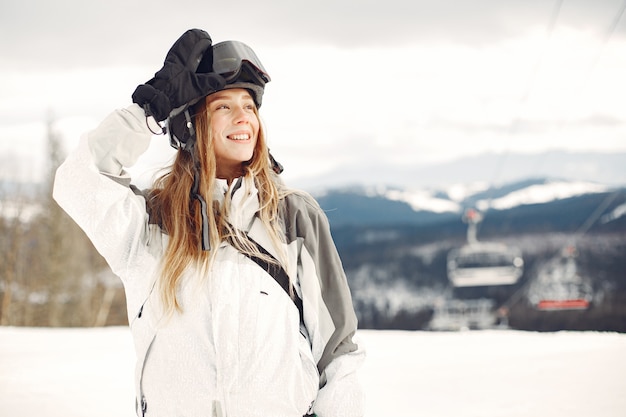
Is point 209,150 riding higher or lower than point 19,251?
higher

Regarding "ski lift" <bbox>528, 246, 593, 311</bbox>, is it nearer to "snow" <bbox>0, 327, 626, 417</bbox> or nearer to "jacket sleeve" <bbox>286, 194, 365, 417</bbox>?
"snow" <bbox>0, 327, 626, 417</bbox>

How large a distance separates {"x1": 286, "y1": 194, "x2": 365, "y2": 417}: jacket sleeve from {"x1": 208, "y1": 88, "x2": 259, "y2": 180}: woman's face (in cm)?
21

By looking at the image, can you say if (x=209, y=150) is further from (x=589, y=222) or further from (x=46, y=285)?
(x=589, y=222)

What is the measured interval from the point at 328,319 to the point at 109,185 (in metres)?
0.64

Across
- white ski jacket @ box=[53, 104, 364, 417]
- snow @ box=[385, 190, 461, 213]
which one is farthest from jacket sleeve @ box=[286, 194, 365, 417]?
snow @ box=[385, 190, 461, 213]

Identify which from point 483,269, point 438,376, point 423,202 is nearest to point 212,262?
point 438,376

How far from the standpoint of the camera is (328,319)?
6.14 ft

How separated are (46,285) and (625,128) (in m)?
140

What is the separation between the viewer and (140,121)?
183 cm

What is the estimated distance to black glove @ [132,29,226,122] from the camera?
1849 millimetres

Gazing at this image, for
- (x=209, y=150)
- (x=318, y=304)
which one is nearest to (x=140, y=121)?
(x=209, y=150)

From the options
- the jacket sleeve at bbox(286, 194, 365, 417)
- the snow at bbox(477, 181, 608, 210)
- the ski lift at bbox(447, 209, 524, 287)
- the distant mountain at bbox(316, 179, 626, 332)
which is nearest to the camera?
the jacket sleeve at bbox(286, 194, 365, 417)

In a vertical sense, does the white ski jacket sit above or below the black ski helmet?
below

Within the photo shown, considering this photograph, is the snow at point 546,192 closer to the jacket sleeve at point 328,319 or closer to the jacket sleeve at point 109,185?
the jacket sleeve at point 328,319
